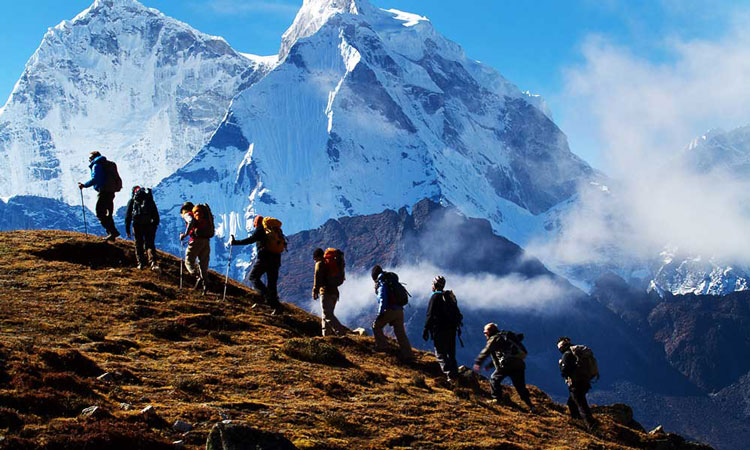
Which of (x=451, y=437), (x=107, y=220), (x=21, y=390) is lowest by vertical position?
(x=21, y=390)

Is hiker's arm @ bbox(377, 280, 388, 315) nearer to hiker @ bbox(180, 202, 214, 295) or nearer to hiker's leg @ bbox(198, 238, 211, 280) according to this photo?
hiker @ bbox(180, 202, 214, 295)

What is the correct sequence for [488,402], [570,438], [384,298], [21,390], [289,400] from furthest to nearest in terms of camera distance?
[384,298], [488,402], [570,438], [289,400], [21,390]

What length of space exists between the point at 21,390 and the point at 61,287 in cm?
1068

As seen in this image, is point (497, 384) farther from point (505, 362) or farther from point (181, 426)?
point (181, 426)

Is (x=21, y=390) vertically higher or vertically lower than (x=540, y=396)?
lower

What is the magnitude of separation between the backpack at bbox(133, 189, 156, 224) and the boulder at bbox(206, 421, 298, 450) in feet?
53.8

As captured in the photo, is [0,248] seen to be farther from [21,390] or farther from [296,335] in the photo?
[21,390]

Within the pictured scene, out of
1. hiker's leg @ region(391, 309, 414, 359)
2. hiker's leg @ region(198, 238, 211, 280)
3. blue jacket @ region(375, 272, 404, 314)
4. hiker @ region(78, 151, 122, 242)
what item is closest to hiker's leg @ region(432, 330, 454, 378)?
hiker's leg @ region(391, 309, 414, 359)

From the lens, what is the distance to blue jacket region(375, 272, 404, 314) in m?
24.2

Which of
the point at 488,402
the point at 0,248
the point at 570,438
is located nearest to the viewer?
the point at 570,438

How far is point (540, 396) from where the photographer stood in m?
25.5

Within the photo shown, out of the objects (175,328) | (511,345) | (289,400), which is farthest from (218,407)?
(511,345)

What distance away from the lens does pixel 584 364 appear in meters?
21.7

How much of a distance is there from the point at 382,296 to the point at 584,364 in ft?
19.2
